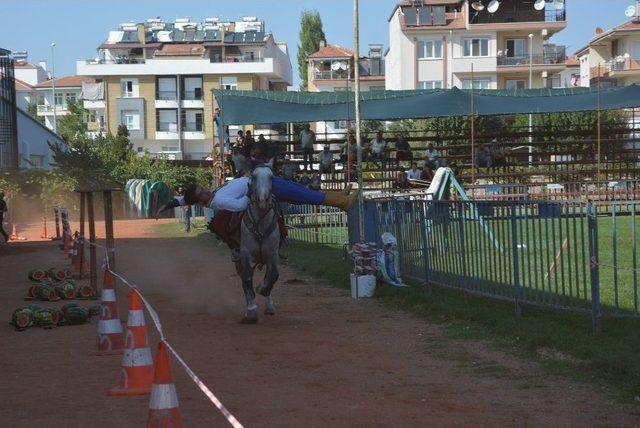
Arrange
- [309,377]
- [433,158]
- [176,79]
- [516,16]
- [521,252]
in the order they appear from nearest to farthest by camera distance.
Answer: [309,377] < [521,252] < [433,158] < [516,16] < [176,79]

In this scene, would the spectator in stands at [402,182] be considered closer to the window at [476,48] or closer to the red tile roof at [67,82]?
the window at [476,48]

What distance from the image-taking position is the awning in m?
35.4

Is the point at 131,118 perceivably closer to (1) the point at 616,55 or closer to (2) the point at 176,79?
(2) the point at 176,79

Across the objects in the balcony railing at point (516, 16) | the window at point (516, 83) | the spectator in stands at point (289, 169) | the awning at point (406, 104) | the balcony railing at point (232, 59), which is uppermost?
the balcony railing at point (516, 16)

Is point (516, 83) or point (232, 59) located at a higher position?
point (232, 59)

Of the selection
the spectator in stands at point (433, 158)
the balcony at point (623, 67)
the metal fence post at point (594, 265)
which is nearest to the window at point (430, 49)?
the balcony at point (623, 67)

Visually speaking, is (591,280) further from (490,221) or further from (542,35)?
(542,35)

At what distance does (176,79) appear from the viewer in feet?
282

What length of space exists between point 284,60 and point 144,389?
89196 millimetres

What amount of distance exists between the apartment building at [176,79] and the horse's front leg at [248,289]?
71.3 meters

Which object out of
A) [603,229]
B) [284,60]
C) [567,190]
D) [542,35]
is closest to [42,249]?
[603,229]

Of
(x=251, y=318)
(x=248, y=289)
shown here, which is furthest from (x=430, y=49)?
(x=251, y=318)

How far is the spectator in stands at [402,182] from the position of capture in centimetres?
3481

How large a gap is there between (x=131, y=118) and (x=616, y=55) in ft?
134
